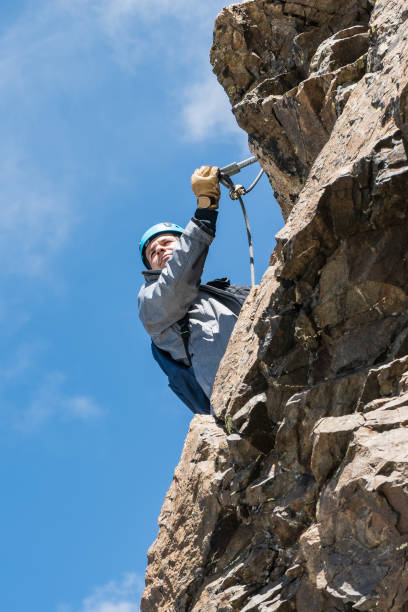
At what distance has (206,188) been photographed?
11891 mm

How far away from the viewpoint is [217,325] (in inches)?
445

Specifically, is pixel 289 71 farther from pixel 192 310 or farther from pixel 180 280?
pixel 192 310

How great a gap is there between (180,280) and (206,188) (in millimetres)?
1512

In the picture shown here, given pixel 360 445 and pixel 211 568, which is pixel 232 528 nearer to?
pixel 211 568

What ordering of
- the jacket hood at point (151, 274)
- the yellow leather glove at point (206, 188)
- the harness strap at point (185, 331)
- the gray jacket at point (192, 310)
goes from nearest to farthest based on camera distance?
1. the gray jacket at point (192, 310)
2. the harness strap at point (185, 331)
3. the yellow leather glove at point (206, 188)
4. the jacket hood at point (151, 274)

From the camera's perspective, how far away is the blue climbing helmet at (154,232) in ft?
42.4

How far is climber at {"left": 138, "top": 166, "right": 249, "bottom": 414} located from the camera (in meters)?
11.2

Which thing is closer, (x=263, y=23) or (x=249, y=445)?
(x=249, y=445)

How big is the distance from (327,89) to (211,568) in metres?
6.02

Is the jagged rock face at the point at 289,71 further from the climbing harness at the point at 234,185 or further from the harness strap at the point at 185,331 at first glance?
the harness strap at the point at 185,331

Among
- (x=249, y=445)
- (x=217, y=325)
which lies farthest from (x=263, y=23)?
(x=249, y=445)

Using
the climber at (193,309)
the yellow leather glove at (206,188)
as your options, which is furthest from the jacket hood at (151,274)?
the yellow leather glove at (206,188)

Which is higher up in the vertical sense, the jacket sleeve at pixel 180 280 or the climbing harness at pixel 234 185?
the climbing harness at pixel 234 185

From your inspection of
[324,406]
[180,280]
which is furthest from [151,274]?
[324,406]
